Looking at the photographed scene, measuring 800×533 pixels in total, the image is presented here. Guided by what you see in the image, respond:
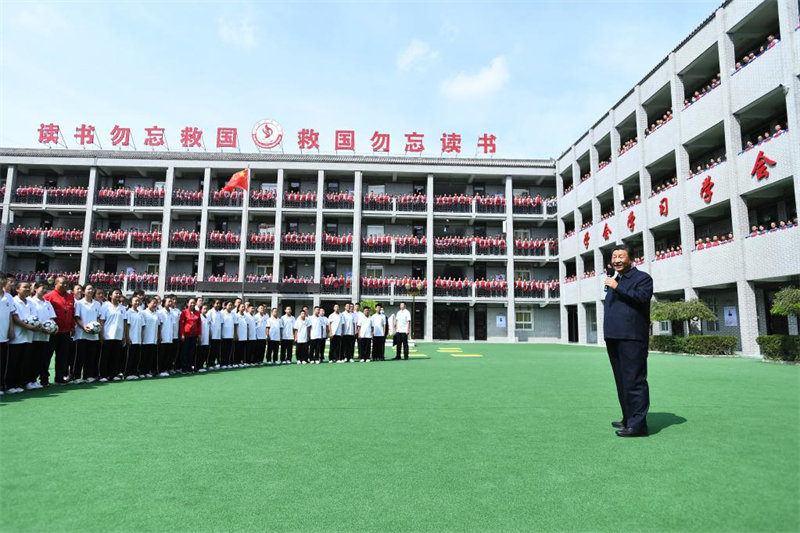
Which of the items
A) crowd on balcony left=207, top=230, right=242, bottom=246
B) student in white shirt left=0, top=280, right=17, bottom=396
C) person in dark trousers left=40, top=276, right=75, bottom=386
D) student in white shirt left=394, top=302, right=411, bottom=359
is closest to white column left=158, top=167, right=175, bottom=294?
crowd on balcony left=207, top=230, right=242, bottom=246

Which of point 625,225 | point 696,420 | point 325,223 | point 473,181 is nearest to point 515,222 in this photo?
point 473,181

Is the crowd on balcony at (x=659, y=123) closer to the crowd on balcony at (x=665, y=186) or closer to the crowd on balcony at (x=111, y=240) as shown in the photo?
the crowd on balcony at (x=665, y=186)

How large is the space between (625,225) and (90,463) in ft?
87.3

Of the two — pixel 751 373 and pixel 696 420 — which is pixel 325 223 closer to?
pixel 751 373

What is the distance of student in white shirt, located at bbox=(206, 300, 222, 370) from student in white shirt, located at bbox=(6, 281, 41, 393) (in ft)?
16.2

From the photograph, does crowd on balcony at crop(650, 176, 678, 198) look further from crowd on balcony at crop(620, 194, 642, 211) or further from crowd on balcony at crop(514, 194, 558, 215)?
crowd on balcony at crop(514, 194, 558, 215)

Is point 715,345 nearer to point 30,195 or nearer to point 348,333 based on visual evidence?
point 348,333

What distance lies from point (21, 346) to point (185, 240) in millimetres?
27139

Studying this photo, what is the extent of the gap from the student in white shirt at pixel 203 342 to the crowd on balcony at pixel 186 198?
77.2 ft

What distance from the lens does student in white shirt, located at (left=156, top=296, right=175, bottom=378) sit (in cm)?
1148

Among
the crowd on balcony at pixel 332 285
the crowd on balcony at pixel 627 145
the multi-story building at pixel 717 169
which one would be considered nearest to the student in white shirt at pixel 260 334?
the multi-story building at pixel 717 169

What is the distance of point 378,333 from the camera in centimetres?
1616

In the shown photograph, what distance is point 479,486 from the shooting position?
3.45 m

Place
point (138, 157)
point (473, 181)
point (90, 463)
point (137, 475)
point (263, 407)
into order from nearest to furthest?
point (137, 475), point (90, 463), point (263, 407), point (138, 157), point (473, 181)
